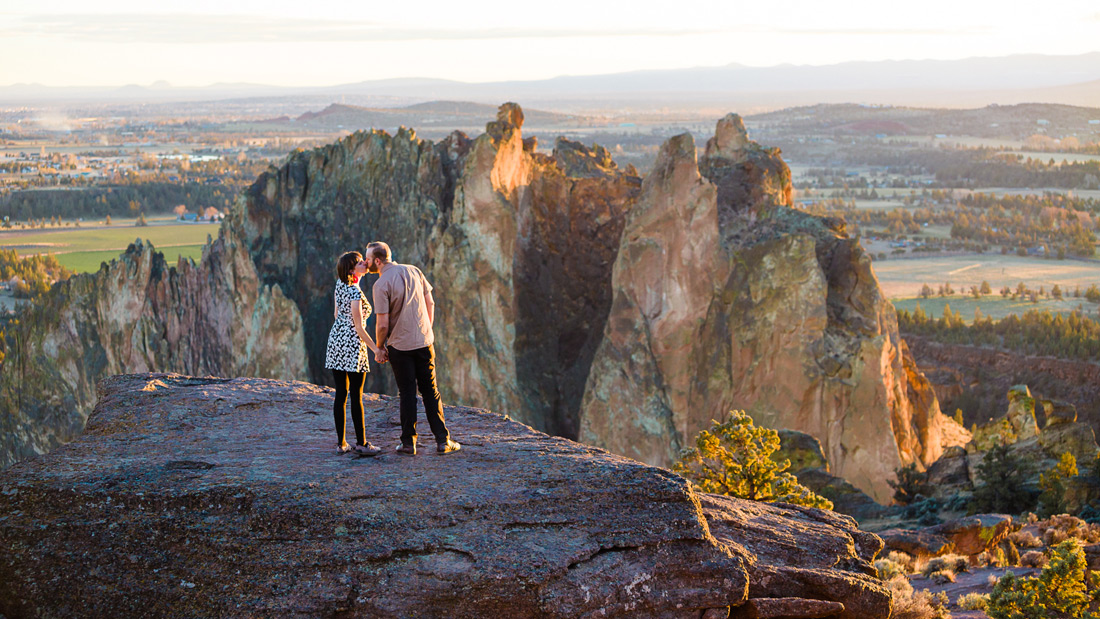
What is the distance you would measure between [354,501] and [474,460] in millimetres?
2168

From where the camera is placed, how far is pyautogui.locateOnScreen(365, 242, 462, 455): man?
553 inches

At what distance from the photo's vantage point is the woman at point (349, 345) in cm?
1420

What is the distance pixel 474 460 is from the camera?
13.9 meters

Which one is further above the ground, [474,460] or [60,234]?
[474,460]

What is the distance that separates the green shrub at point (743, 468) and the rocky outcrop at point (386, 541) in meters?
8.38

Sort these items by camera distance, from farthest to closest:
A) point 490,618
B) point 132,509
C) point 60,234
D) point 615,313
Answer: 1. point 60,234
2. point 615,313
3. point 132,509
4. point 490,618

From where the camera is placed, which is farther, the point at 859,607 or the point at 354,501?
the point at 859,607

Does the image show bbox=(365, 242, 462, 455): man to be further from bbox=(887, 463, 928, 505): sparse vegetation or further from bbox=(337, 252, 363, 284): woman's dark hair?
bbox=(887, 463, 928, 505): sparse vegetation

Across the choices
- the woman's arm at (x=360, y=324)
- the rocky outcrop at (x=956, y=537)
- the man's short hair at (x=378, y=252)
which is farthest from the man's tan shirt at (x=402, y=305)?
the rocky outcrop at (x=956, y=537)

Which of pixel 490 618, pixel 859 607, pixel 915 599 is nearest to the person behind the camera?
pixel 490 618

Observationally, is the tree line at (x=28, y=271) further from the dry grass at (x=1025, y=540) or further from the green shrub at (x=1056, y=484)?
the dry grass at (x=1025, y=540)

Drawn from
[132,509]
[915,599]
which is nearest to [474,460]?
[132,509]

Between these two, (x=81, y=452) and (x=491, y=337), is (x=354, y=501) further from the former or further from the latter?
(x=491, y=337)

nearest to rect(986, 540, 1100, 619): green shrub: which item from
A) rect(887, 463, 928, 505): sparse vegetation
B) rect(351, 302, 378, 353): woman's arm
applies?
rect(351, 302, 378, 353): woman's arm
